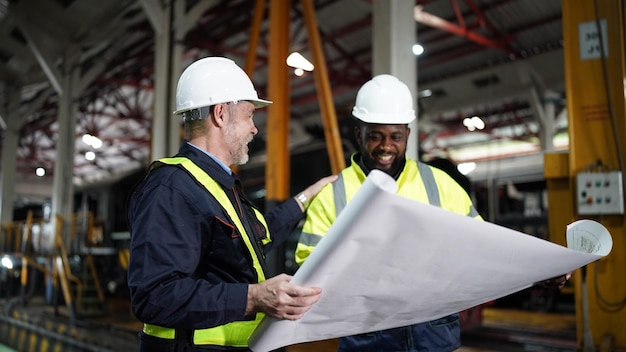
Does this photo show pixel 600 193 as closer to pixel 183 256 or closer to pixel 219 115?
pixel 219 115

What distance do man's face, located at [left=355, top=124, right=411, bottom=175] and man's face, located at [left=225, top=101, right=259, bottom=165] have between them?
650mm

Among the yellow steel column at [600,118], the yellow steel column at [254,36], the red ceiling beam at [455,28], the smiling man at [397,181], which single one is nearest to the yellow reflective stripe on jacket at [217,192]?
the smiling man at [397,181]

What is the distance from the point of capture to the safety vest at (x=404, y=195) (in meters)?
2.12

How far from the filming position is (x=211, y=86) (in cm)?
172

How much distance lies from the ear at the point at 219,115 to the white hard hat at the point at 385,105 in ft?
2.42

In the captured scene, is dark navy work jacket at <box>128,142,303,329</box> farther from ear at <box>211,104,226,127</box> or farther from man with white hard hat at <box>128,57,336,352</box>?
ear at <box>211,104,226,127</box>

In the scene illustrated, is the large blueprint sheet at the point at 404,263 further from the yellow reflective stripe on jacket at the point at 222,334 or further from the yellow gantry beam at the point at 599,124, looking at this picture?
the yellow gantry beam at the point at 599,124

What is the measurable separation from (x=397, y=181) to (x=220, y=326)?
0.96 meters

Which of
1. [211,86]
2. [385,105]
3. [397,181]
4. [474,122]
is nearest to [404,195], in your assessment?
[397,181]

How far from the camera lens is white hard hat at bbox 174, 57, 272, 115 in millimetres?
1717

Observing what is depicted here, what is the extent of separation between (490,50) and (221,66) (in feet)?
45.9

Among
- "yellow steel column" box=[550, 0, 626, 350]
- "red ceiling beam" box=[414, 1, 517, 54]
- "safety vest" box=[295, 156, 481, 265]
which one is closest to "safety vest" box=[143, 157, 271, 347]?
"safety vest" box=[295, 156, 481, 265]

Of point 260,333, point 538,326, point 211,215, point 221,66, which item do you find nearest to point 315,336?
point 260,333

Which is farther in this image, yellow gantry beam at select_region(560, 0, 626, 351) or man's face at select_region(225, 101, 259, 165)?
yellow gantry beam at select_region(560, 0, 626, 351)
